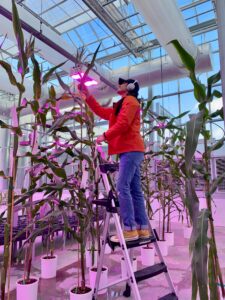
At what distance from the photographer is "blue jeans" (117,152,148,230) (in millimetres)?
1610

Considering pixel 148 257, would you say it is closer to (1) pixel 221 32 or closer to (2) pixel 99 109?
(2) pixel 99 109

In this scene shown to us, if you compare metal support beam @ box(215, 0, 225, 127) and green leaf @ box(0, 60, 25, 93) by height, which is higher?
green leaf @ box(0, 60, 25, 93)

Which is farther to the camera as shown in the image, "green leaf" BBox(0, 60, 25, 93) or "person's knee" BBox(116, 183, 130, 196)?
"person's knee" BBox(116, 183, 130, 196)

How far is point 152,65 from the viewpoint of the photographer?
424 centimetres

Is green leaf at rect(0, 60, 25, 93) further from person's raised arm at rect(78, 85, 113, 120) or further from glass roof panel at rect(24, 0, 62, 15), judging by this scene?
glass roof panel at rect(24, 0, 62, 15)

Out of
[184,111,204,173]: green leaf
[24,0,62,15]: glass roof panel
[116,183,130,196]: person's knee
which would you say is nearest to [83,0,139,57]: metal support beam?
[24,0,62,15]: glass roof panel

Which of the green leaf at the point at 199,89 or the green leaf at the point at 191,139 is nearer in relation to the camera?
the green leaf at the point at 191,139

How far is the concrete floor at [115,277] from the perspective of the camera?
1.78 m

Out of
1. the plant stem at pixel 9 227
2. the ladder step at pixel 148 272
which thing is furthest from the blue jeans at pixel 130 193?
the plant stem at pixel 9 227

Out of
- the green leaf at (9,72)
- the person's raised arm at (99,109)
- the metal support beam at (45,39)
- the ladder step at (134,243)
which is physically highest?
the metal support beam at (45,39)

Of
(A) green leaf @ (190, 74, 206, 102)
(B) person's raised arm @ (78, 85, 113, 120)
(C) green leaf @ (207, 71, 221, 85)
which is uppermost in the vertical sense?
(B) person's raised arm @ (78, 85, 113, 120)

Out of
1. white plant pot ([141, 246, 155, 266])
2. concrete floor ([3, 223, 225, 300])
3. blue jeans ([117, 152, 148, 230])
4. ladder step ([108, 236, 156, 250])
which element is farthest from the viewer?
white plant pot ([141, 246, 155, 266])

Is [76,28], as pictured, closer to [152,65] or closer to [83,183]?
[152,65]

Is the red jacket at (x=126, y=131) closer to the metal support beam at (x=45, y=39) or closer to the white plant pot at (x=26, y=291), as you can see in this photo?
the metal support beam at (x=45, y=39)
